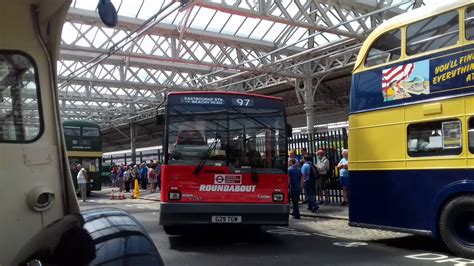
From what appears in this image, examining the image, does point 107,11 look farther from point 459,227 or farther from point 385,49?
point 385,49

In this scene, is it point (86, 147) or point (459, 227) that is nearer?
point (459, 227)

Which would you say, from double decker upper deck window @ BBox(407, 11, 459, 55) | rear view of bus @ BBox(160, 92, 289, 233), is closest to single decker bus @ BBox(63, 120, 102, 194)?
rear view of bus @ BBox(160, 92, 289, 233)

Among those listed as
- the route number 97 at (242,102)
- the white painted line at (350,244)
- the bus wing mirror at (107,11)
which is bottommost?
the white painted line at (350,244)

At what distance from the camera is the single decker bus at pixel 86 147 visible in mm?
26797

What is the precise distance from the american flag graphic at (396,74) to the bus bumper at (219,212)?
2.97m

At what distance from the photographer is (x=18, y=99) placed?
3.06m

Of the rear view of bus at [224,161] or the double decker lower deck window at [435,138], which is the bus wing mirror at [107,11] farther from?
the double decker lower deck window at [435,138]

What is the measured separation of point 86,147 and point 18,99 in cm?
2556

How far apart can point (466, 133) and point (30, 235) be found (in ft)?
22.1

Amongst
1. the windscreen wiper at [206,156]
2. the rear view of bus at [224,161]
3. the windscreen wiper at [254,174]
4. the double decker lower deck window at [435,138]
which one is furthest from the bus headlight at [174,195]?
the double decker lower deck window at [435,138]

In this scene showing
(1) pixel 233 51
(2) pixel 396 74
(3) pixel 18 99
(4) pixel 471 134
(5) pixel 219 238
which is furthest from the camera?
(1) pixel 233 51

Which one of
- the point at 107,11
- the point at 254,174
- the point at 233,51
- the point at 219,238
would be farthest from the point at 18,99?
the point at 233,51

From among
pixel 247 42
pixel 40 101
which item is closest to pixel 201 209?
pixel 40 101

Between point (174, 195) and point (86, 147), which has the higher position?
point (86, 147)
